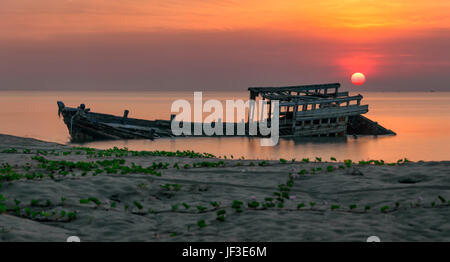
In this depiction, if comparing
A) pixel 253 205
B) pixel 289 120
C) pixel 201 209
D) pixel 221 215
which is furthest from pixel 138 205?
pixel 289 120

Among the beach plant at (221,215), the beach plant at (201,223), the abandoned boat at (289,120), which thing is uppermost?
the abandoned boat at (289,120)

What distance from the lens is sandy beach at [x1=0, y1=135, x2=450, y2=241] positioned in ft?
25.2

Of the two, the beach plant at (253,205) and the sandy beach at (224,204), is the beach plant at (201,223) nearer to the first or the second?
the sandy beach at (224,204)

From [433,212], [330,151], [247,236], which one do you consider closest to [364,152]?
[330,151]

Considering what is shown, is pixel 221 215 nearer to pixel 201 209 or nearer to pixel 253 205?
pixel 201 209

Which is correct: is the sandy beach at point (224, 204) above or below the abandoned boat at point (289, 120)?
below

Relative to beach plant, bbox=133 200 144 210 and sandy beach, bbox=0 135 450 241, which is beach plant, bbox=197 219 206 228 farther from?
beach plant, bbox=133 200 144 210

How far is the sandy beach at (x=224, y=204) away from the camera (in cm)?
770

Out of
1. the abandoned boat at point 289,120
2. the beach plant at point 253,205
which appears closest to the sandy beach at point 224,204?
the beach plant at point 253,205

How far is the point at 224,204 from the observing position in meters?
9.91

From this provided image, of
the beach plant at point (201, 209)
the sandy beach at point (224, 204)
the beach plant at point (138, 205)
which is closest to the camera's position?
the sandy beach at point (224, 204)
